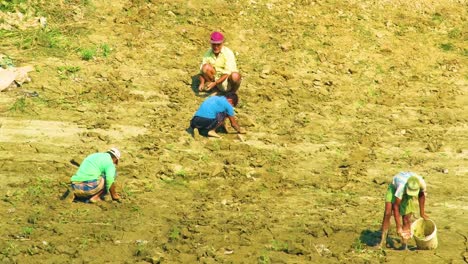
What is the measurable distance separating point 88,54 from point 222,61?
7.88 feet

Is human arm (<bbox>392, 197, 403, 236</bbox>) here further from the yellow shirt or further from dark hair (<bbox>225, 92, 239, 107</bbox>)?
the yellow shirt

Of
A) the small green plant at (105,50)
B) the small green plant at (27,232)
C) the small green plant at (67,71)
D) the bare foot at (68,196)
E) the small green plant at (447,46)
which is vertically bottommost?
the small green plant at (27,232)

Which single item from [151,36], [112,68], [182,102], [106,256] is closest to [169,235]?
[106,256]

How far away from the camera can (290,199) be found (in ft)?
33.9

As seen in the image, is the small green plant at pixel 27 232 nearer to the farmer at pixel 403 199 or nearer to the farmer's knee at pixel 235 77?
the farmer at pixel 403 199

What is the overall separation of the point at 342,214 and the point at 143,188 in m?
2.60

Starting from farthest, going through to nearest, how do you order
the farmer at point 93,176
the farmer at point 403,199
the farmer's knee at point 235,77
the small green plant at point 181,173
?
the farmer's knee at point 235,77, the small green plant at point 181,173, the farmer at point 93,176, the farmer at point 403,199

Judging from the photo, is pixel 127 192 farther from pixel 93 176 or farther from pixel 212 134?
pixel 212 134

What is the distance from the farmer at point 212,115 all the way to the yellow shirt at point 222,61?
1.20 meters

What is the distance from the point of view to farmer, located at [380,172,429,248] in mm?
8711

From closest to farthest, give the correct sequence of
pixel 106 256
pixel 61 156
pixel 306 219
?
pixel 106 256 → pixel 306 219 → pixel 61 156

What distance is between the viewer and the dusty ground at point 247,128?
30.2 feet

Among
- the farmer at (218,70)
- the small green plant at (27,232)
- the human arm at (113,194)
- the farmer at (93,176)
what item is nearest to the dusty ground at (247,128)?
the small green plant at (27,232)

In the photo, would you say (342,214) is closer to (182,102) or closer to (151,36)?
(182,102)
